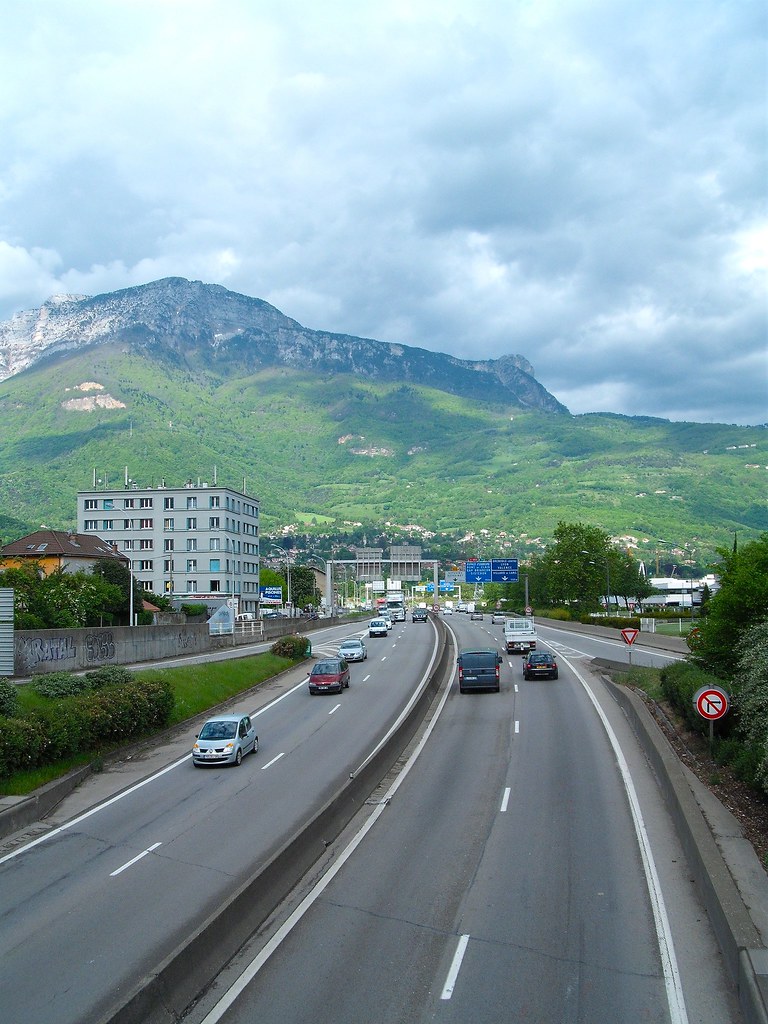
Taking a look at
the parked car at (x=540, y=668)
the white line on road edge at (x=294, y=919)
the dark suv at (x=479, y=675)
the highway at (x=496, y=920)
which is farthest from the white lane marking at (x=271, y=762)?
the parked car at (x=540, y=668)

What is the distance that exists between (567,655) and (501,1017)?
53.6 m

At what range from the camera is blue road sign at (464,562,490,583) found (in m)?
109

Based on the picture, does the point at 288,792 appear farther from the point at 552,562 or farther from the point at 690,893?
the point at 552,562

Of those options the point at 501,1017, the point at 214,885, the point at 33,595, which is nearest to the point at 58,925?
the point at 214,885

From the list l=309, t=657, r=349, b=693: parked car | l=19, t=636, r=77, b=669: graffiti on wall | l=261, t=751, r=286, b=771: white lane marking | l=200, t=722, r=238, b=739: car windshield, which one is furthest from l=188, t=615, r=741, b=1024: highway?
l=19, t=636, r=77, b=669: graffiti on wall

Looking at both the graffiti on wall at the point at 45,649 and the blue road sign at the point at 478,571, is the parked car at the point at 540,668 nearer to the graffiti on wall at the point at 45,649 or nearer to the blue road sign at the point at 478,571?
the graffiti on wall at the point at 45,649

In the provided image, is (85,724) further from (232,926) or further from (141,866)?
(232,926)

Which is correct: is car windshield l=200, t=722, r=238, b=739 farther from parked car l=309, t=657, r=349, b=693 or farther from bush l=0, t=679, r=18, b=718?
parked car l=309, t=657, r=349, b=693

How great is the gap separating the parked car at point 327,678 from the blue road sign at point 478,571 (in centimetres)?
6467

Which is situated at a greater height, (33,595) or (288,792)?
(33,595)

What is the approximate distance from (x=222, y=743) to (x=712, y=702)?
1441cm

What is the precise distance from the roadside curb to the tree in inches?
234

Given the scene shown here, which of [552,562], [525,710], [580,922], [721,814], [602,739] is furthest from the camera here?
[552,562]

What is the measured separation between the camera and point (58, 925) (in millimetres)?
13555
